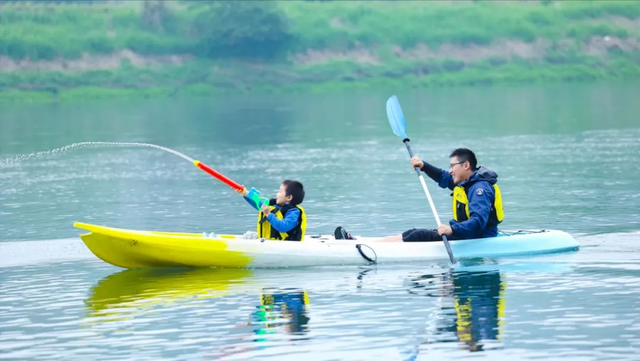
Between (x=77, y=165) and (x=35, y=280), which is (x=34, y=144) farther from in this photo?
(x=35, y=280)

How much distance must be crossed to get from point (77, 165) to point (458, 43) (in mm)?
48210

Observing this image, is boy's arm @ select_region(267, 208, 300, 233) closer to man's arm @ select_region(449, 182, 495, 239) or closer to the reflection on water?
the reflection on water

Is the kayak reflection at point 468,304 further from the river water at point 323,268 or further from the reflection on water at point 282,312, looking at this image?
the reflection on water at point 282,312

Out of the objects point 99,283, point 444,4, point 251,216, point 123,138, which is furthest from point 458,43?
point 99,283

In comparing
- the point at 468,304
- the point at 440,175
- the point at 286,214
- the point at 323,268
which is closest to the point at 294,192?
the point at 286,214

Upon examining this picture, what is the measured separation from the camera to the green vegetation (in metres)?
70.8

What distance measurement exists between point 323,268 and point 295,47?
2412 inches

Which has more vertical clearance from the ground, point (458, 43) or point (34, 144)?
point (458, 43)

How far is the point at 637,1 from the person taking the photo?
79750 mm

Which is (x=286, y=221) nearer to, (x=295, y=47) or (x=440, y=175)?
(x=440, y=175)

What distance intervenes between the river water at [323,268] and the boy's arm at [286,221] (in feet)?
1.69

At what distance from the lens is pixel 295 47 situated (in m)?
75.2

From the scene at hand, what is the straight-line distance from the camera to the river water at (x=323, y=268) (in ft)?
36.7

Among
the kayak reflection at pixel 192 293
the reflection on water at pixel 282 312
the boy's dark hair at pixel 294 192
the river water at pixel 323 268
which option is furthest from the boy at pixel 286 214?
the reflection on water at pixel 282 312
